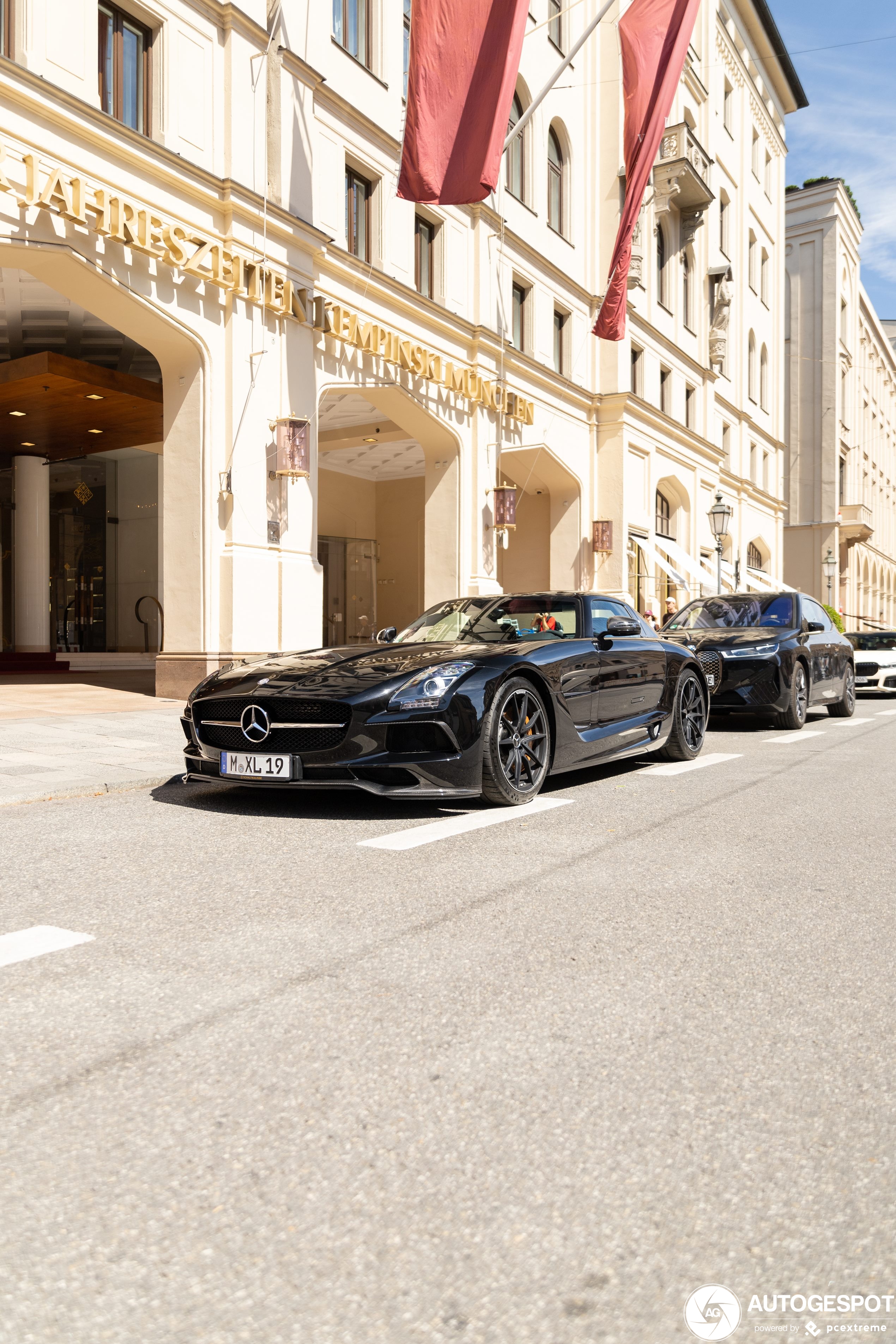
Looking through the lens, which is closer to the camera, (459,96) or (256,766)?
(256,766)

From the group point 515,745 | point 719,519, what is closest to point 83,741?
point 515,745

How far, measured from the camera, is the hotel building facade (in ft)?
44.5

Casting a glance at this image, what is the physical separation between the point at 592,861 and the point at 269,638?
10.7 m

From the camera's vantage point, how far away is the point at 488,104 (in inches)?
569

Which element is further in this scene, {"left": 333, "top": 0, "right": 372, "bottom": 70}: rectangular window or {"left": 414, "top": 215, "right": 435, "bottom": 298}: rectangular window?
{"left": 414, "top": 215, "right": 435, "bottom": 298}: rectangular window

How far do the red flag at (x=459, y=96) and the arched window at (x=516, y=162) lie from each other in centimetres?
835

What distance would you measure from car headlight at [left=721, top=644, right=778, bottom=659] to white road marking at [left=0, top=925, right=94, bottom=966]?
29.9 ft

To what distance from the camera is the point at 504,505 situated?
2119 cm

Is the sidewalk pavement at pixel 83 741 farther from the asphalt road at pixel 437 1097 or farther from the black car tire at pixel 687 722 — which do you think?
the black car tire at pixel 687 722

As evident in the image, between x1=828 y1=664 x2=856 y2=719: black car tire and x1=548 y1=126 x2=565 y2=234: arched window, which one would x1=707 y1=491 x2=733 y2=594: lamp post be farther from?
x1=828 y1=664 x2=856 y2=719: black car tire

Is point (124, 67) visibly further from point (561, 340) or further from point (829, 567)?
point (829, 567)

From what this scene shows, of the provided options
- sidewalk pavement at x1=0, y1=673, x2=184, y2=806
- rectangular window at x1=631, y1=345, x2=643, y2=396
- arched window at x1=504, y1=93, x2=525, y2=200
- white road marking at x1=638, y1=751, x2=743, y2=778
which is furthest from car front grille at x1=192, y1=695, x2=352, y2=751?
rectangular window at x1=631, y1=345, x2=643, y2=396

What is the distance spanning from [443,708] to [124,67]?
11.6 m

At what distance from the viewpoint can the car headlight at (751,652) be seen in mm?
11719
